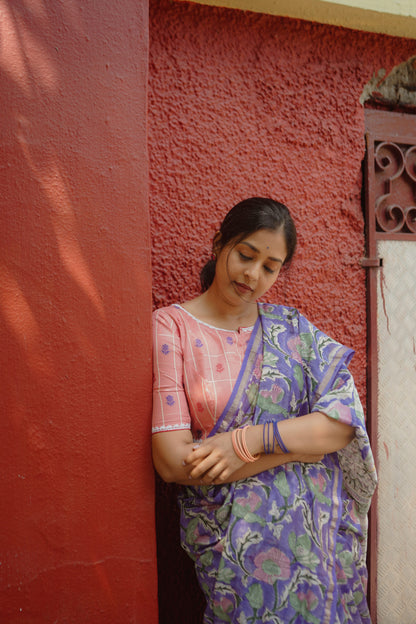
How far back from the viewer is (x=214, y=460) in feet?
4.89

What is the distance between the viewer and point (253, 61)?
212 centimetres

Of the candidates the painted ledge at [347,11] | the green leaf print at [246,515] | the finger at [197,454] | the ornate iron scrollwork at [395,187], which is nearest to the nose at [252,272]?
the finger at [197,454]

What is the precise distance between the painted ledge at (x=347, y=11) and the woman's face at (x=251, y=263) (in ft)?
3.43

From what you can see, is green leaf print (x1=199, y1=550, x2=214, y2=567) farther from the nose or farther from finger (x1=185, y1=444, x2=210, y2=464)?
the nose

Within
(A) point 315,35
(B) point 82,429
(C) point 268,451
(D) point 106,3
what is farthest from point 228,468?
(A) point 315,35

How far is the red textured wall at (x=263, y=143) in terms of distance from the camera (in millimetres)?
2016

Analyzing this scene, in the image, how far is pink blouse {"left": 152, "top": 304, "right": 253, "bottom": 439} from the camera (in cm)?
155

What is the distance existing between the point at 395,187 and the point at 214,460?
1614 millimetres

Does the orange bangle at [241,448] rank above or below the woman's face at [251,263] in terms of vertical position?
below

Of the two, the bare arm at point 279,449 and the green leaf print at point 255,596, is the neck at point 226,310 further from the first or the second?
the green leaf print at point 255,596

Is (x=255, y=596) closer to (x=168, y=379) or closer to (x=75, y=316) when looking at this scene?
(x=168, y=379)

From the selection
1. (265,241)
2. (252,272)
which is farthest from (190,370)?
(265,241)

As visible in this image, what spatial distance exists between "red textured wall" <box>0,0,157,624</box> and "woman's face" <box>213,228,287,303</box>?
288 millimetres

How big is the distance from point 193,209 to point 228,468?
41.2 inches
